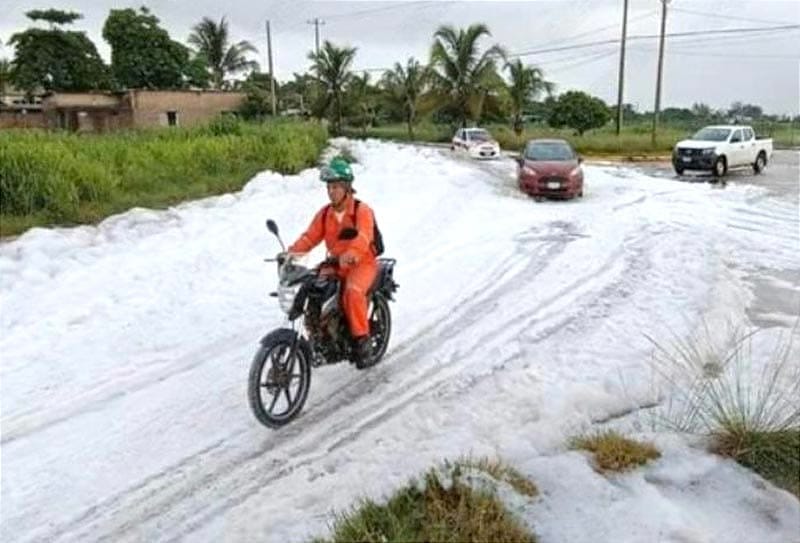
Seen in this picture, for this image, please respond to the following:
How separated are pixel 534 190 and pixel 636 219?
4034 mm

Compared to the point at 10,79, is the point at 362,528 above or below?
below

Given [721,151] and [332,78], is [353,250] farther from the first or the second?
[332,78]

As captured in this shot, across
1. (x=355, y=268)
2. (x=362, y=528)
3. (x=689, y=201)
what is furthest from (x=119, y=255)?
(x=689, y=201)

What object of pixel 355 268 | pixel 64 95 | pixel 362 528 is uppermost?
pixel 64 95

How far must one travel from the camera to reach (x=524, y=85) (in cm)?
4284

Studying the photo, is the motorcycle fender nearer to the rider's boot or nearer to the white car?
the rider's boot

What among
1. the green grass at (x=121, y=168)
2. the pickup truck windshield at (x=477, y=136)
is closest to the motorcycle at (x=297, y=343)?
the green grass at (x=121, y=168)

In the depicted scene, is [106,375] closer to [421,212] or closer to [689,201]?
[421,212]

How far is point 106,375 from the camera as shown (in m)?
5.85

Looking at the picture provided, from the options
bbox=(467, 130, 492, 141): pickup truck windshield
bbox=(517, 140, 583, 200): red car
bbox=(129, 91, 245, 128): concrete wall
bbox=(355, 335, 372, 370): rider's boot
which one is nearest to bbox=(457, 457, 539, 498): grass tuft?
bbox=(355, 335, 372, 370): rider's boot

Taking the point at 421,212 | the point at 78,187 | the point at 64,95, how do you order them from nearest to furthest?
the point at 78,187, the point at 421,212, the point at 64,95

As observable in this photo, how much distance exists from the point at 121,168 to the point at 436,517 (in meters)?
13.4

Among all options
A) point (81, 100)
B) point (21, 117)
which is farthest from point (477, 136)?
point (21, 117)

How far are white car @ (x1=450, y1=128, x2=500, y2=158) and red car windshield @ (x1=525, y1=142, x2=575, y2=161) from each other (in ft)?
41.1
